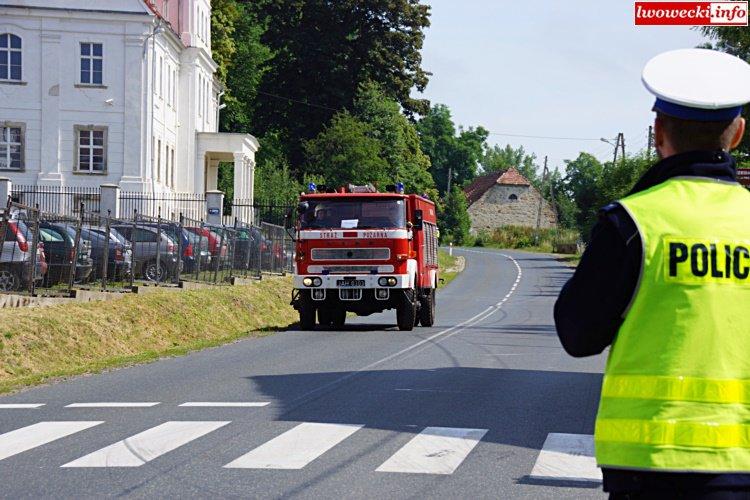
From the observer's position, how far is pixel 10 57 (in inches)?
2170

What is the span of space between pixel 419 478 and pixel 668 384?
5.93 metres

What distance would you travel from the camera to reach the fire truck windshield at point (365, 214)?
2772 cm

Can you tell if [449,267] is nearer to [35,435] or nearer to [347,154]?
[347,154]

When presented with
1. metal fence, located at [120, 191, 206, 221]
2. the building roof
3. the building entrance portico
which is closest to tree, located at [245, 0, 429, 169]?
the building entrance portico

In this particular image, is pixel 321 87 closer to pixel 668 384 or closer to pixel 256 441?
pixel 256 441

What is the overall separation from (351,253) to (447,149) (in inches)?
5044

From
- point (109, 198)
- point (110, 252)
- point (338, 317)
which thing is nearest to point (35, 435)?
point (110, 252)

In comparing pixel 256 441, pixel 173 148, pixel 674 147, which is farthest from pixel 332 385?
pixel 173 148

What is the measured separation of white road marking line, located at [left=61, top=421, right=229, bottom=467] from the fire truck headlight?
51.1 feet

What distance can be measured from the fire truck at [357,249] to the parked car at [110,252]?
11.2 feet

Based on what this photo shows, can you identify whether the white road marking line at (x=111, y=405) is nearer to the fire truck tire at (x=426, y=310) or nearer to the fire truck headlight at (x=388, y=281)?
the fire truck headlight at (x=388, y=281)

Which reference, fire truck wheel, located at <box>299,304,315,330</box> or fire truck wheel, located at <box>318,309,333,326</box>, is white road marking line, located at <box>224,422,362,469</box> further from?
fire truck wheel, located at <box>318,309,333,326</box>

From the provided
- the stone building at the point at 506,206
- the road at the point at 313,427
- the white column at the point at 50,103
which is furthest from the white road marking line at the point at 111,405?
the stone building at the point at 506,206

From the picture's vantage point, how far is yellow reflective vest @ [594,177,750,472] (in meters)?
3.57
